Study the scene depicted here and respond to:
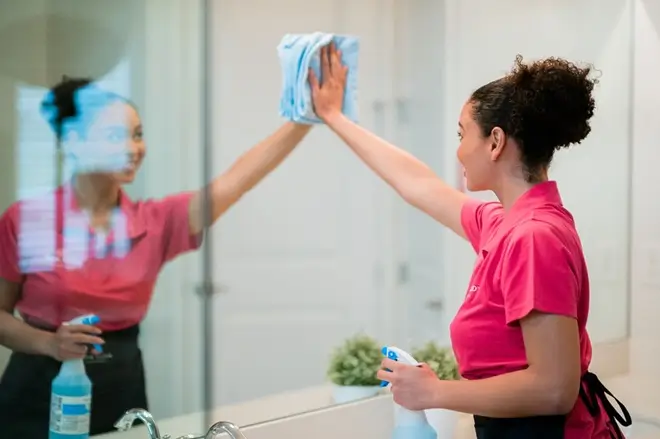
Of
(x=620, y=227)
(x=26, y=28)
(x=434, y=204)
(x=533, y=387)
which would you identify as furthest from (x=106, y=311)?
(x=620, y=227)

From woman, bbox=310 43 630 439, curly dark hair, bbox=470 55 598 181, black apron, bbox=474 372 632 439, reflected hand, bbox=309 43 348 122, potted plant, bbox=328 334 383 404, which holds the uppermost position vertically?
reflected hand, bbox=309 43 348 122

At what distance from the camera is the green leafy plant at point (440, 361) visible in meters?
1.88

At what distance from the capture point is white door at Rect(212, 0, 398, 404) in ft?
8.25

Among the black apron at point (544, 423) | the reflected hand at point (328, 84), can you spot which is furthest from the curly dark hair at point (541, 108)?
the reflected hand at point (328, 84)

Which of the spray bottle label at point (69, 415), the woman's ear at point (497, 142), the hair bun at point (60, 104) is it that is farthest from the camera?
the hair bun at point (60, 104)

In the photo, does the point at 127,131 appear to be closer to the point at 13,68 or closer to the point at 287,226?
the point at 13,68

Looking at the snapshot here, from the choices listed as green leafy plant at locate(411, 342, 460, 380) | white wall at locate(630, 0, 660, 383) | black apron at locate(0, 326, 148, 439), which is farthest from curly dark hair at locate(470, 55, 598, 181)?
white wall at locate(630, 0, 660, 383)

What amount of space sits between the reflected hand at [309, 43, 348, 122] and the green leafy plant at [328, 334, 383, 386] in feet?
1.93

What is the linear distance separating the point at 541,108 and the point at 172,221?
0.96m

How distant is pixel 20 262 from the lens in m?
1.63

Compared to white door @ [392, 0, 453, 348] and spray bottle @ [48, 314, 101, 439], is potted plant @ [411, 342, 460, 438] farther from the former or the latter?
spray bottle @ [48, 314, 101, 439]

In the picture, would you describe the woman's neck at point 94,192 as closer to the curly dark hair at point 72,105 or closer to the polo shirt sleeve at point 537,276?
the curly dark hair at point 72,105

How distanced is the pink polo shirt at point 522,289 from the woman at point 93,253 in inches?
31.7

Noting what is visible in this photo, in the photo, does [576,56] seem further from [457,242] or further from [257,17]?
[257,17]
